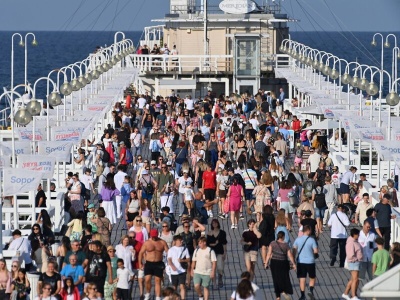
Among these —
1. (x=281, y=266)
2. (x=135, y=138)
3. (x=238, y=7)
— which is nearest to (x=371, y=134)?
(x=135, y=138)

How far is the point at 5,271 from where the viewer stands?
62.7ft

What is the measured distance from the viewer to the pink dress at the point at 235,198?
27625 mm

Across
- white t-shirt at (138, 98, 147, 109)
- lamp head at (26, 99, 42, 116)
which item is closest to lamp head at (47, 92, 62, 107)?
lamp head at (26, 99, 42, 116)

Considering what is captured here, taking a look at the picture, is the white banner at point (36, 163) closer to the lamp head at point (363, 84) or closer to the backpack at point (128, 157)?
the backpack at point (128, 157)

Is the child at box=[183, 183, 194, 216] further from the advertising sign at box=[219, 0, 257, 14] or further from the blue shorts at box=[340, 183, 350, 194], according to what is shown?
the advertising sign at box=[219, 0, 257, 14]

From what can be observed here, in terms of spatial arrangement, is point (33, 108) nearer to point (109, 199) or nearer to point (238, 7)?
point (109, 199)

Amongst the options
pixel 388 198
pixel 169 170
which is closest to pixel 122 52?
pixel 169 170

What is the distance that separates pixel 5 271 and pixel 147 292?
8.53ft

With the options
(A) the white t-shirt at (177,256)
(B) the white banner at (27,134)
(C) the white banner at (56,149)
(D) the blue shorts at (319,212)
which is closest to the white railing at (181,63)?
(B) the white banner at (27,134)

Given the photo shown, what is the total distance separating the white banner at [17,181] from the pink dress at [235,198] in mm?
5405

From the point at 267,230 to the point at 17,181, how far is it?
407cm

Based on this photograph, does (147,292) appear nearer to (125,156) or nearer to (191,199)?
(191,199)

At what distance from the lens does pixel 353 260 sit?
20.9 m

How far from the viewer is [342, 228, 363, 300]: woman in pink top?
20.7 m
